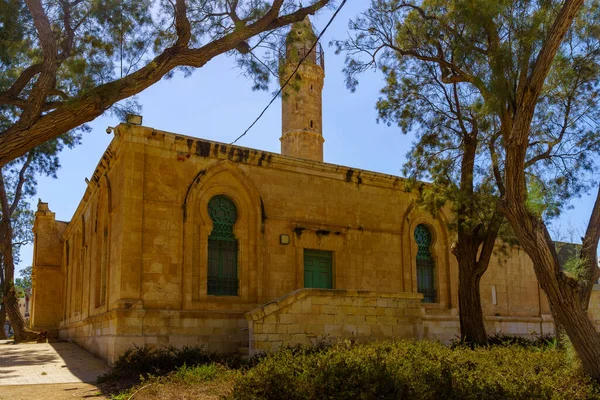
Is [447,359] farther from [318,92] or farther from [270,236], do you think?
[318,92]

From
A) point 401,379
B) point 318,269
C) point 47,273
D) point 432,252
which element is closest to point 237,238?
point 318,269

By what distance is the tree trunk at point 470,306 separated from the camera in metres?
14.4

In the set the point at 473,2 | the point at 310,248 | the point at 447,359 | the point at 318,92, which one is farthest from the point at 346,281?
the point at 318,92

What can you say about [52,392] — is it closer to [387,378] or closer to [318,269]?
[387,378]

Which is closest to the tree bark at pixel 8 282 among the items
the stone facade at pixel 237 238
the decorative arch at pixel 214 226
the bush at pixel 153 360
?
the stone facade at pixel 237 238

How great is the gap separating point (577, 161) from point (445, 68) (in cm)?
348

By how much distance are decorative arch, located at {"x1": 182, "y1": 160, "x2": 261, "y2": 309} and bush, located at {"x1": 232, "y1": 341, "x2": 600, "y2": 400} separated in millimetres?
5105

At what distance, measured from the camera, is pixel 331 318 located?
40.1ft

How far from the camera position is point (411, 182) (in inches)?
591

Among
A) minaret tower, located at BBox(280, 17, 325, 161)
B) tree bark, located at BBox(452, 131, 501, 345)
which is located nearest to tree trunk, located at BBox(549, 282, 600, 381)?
tree bark, located at BBox(452, 131, 501, 345)

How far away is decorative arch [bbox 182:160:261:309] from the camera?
13.5 m

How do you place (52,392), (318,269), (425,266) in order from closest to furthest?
(52,392), (318,269), (425,266)

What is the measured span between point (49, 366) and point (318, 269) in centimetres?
691

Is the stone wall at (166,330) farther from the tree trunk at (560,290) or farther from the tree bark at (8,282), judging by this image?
the tree bark at (8,282)
